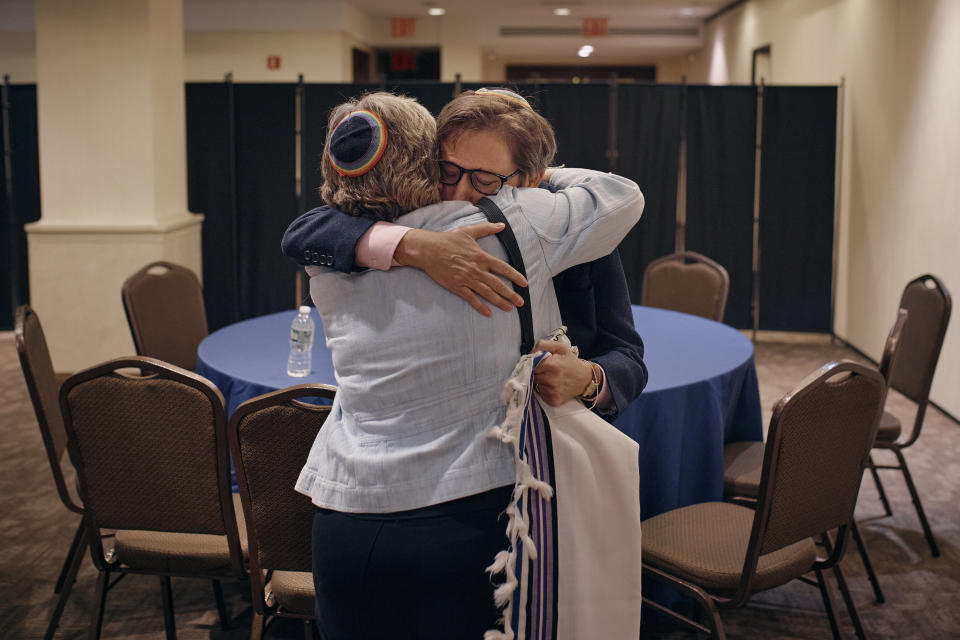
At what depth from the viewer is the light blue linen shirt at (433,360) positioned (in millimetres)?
1201

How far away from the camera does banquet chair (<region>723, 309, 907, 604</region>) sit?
2.78 metres

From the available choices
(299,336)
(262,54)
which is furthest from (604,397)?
(262,54)

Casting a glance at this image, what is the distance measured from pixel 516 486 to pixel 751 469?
1.82 m

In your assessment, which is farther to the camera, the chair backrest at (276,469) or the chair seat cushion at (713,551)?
the chair seat cushion at (713,551)

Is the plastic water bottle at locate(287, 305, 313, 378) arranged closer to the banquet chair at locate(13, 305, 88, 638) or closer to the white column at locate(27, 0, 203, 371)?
the banquet chair at locate(13, 305, 88, 638)

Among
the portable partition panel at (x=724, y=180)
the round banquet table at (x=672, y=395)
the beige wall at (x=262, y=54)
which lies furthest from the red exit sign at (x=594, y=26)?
the round banquet table at (x=672, y=395)

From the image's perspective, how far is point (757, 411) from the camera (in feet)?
10.3

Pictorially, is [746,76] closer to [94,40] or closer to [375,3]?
[375,3]

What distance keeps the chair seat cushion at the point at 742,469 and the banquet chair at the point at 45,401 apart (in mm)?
1804

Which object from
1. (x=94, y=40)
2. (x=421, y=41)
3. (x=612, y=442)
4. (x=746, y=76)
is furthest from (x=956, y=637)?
(x=421, y=41)

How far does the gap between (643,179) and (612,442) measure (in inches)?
233

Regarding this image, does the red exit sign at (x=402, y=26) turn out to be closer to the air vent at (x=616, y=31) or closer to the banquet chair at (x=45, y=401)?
the air vent at (x=616, y=31)

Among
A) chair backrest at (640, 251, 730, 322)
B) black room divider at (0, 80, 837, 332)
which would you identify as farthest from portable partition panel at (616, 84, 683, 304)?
chair backrest at (640, 251, 730, 322)

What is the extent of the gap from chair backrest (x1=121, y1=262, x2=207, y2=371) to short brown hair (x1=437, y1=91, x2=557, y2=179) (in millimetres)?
2368
